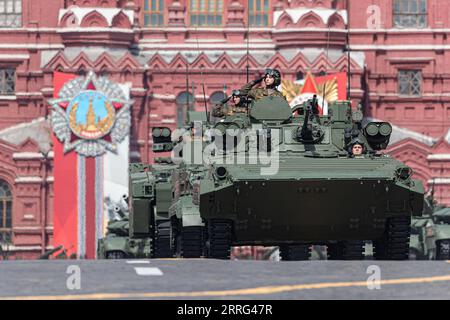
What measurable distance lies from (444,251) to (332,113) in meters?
14.3

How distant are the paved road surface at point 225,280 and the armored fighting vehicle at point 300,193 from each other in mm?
3990

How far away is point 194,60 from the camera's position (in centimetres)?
7412

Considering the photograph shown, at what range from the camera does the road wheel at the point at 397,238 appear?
84.3ft

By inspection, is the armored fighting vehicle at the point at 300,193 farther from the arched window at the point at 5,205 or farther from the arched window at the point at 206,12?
the arched window at the point at 206,12

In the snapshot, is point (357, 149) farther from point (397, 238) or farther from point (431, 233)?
point (431, 233)

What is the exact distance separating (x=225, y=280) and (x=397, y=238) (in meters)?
8.63

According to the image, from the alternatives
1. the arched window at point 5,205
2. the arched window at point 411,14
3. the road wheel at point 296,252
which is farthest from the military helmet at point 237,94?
the arched window at point 411,14

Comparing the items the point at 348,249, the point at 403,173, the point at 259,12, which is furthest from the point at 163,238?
the point at 259,12

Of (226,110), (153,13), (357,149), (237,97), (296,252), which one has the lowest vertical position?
(296,252)

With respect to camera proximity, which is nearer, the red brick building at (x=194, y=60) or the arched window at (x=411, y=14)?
the red brick building at (x=194, y=60)

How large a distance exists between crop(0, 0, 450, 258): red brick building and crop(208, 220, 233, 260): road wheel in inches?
1853

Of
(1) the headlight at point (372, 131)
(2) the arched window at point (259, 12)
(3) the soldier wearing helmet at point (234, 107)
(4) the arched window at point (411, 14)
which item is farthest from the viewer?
(4) the arched window at point (411, 14)

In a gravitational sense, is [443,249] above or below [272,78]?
below

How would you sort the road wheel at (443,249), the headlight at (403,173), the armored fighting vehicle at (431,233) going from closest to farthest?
1. the headlight at (403,173)
2. the road wheel at (443,249)
3. the armored fighting vehicle at (431,233)
